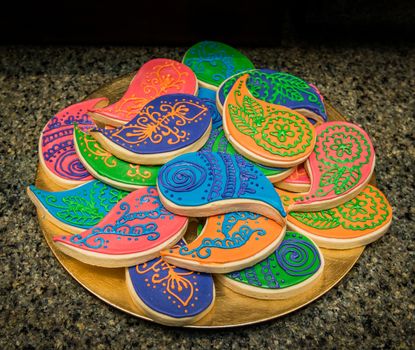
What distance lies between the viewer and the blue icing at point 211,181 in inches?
40.6

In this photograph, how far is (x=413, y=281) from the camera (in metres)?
1.18

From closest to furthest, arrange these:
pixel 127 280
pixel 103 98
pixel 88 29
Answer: pixel 127 280, pixel 103 98, pixel 88 29

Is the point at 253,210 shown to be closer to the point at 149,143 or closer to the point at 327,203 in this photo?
the point at 327,203

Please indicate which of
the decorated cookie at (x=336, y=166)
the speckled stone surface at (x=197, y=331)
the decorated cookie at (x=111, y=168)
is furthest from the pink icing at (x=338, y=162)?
the decorated cookie at (x=111, y=168)

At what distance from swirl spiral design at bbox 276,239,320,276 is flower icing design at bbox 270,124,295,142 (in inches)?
10.0

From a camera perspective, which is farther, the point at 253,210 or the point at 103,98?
the point at 103,98

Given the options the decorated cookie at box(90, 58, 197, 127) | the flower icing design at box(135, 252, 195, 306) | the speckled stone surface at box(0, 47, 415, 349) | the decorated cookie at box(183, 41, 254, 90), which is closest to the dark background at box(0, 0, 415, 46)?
the speckled stone surface at box(0, 47, 415, 349)

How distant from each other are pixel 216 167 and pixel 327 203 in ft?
0.87

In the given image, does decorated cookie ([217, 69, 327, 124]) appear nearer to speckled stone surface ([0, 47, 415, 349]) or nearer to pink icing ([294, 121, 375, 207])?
pink icing ([294, 121, 375, 207])

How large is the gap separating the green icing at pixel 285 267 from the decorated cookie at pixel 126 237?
0.16 metres

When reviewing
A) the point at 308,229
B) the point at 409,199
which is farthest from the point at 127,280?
the point at 409,199

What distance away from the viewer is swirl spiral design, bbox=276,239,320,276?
1.02 m

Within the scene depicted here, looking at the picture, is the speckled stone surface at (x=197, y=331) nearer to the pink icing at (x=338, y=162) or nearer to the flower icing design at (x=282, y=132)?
the pink icing at (x=338, y=162)

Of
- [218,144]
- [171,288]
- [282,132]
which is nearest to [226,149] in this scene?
[218,144]
